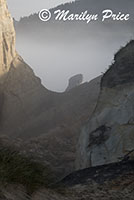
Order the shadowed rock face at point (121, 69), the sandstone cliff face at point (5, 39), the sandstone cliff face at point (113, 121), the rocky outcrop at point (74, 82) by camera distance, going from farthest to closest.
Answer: the rocky outcrop at point (74, 82)
the sandstone cliff face at point (5, 39)
the shadowed rock face at point (121, 69)
the sandstone cliff face at point (113, 121)

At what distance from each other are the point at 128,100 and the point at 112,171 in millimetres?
5493

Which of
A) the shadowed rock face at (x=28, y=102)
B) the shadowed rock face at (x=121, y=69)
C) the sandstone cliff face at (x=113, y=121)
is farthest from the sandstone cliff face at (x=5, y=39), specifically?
the sandstone cliff face at (x=113, y=121)

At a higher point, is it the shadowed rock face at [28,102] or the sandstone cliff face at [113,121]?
the sandstone cliff face at [113,121]

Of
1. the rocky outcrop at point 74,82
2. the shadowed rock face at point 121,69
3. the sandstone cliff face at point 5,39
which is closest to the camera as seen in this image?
the shadowed rock face at point 121,69

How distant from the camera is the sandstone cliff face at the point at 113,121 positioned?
1206 cm

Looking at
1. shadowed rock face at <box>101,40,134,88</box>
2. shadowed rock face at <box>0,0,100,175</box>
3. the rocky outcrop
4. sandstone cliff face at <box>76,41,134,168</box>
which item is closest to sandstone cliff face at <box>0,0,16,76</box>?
shadowed rock face at <box>0,0,100,175</box>

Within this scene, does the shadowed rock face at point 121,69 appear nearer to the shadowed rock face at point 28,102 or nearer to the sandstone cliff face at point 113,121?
the sandstone cliff face at point 113,121

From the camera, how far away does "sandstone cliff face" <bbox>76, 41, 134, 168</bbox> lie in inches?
475

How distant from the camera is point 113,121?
13125 millimetres

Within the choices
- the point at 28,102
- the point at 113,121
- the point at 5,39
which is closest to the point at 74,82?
the point at 28,102

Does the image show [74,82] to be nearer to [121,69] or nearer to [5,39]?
[5,39]

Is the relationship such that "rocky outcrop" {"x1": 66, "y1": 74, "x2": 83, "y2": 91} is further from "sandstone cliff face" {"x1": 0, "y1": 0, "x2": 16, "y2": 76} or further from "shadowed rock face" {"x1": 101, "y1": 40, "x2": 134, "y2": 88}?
"shadowed rock face" {"x1": 101, "y1": 40, "x2": 134, "y2": 88}

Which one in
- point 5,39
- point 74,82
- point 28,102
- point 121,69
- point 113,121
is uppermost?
point 121,69

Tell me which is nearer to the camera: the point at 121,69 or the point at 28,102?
the point at 121,69
